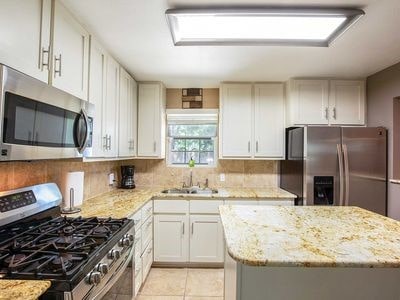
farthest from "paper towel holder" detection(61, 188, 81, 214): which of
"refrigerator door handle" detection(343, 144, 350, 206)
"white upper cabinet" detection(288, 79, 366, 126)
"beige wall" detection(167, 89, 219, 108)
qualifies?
"refrigerator door handle" detection(343, 144, 350, 206)

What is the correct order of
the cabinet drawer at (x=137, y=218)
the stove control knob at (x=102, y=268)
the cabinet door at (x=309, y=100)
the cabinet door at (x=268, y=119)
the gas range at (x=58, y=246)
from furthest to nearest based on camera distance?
the cabinet door at (x=268, y=119) < the cabinet door at (x=309, y=100) < the cabinet drawer at (x=137, y=218) < the stove control knob at (x=102, y=268) < the gas range at (x=58, y=246)

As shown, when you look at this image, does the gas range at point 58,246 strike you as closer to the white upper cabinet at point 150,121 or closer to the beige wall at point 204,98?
the white upper cabinet at point 150,121

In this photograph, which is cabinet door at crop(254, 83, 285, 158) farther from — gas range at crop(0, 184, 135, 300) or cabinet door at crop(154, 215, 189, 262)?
gas range at crop(0, 184, 135, 300)

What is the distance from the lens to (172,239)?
10.3ft

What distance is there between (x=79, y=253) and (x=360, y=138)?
9.58 feet

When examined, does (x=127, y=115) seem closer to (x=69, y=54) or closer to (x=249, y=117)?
(x=69, y=54)

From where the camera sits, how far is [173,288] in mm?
2719

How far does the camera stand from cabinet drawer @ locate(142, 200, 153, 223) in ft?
8.73

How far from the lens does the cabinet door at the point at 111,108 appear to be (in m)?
2.45

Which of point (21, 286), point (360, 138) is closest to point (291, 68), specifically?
point (360, 138)

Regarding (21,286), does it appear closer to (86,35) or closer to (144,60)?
(86,35)

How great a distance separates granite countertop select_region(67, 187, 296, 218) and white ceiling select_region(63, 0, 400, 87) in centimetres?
142

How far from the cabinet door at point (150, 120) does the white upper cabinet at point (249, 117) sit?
843 millimetres

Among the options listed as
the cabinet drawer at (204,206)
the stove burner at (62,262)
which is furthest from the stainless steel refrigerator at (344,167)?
the stove burner at (62,262)
